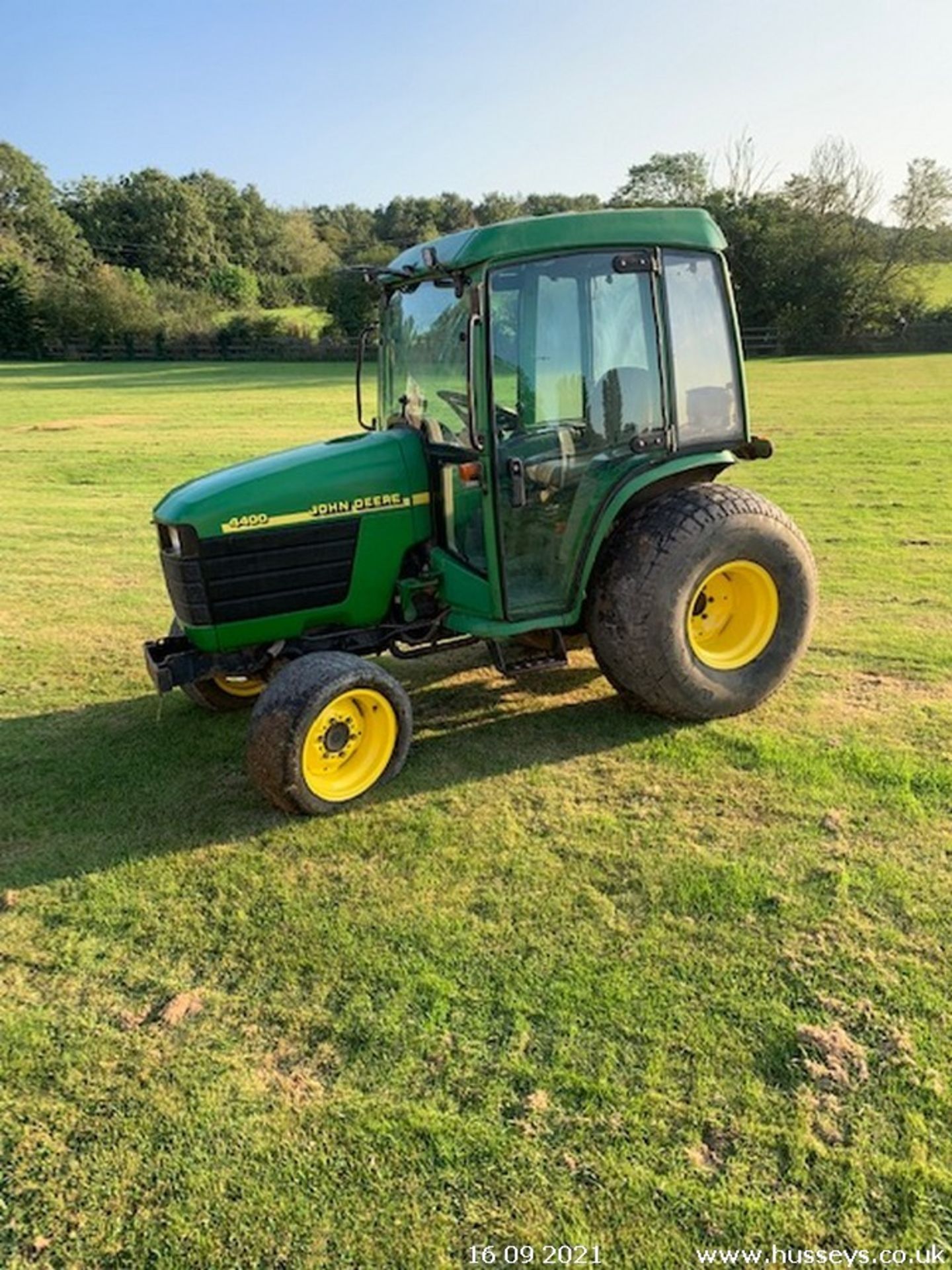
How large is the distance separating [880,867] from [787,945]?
672mm

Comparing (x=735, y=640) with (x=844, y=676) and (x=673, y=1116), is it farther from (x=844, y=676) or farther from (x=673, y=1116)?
(x=673, y=1116)

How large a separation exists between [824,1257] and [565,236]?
3.95 m

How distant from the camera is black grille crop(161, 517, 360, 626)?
14.8ft

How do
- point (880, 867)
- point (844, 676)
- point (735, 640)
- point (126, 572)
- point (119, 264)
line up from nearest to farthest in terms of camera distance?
point (880, 867)
point (735, 640)
point (844, 676)
point (126, 572)
point (119, 264)

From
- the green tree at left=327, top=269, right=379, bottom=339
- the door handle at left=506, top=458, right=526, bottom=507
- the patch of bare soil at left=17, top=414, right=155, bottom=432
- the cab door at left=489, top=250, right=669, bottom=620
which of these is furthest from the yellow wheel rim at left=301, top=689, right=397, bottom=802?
the green tree at left=327, top=269, right=379, bottom=339

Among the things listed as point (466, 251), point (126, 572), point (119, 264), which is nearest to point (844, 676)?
point (466, 251)

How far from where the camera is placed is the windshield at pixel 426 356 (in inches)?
179

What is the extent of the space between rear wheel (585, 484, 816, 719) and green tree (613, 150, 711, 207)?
5739 cm

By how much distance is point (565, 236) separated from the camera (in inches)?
173

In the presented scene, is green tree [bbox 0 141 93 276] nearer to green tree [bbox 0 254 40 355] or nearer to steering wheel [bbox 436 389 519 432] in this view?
green tree [bbox 0 254 40 355]

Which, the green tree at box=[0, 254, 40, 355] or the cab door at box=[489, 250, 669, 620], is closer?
the cab door at box=[489, 250, 669, 620]

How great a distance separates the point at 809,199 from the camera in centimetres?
4966

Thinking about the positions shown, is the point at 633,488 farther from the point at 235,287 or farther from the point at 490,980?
the point at 235,287

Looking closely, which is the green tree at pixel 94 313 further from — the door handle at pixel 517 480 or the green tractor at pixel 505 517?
the door handle at pixel 517 480
